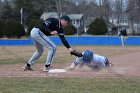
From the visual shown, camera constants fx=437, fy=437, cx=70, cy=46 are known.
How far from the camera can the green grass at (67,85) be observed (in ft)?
27.6

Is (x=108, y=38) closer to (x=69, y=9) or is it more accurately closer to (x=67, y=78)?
(x=67, y=78)

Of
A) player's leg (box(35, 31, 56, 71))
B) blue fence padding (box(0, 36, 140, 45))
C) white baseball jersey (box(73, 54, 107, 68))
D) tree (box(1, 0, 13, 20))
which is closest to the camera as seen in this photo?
player's leg (box(35, 31, 56, 71))

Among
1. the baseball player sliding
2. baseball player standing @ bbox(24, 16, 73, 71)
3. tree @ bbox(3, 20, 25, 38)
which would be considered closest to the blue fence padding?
tree @ bbox(3, 20, 25, 38)

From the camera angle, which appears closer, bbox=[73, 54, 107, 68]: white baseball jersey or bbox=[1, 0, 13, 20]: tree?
bbox=[73, 54, 107, 68]: white baseball jersey

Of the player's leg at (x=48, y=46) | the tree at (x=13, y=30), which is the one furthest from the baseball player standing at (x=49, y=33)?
the tree at (x=13, y=30)

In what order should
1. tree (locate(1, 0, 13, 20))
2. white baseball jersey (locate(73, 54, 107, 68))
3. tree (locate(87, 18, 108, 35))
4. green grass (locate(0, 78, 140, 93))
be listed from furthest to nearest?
tree (locate(1, 0, 13, 20))
tree (locate(87, 18, 108, 35))
white baseball jersey (locate(73, 54, 107, 68))
green grass (locate(0, 78, 140, 93))

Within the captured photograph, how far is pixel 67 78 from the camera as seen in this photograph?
10.4m

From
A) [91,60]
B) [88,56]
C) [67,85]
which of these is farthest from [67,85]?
[91,60]

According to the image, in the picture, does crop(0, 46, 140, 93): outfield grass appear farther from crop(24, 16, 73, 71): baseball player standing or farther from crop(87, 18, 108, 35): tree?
crop(87, 18, 108, 35): tree

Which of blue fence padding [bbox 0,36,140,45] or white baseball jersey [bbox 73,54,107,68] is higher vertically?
white baseball jersey [bbox 73,54,107,68]

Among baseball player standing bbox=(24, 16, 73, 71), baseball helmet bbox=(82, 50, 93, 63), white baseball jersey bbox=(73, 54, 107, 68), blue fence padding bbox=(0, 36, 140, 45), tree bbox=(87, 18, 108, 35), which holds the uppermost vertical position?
baseball player standing bbox=(24, 16, 73, 71)

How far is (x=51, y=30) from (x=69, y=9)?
86243mm

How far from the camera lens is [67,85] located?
916 cm

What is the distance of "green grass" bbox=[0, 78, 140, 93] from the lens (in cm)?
842
